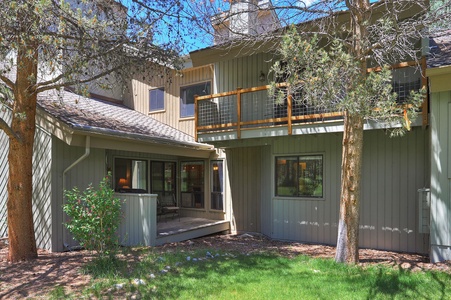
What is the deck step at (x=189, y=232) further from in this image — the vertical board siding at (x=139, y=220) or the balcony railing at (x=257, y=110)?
the balcony railing at (x=257, y=110)

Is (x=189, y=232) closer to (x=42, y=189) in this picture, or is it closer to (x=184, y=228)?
(x=184, y=228)

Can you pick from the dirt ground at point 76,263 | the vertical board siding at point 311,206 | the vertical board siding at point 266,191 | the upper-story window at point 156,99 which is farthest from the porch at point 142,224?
the upper-story window at point 156,99

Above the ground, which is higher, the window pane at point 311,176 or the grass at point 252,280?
the window pane at point 311,176

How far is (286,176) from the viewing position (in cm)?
936

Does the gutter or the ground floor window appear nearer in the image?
the gutter

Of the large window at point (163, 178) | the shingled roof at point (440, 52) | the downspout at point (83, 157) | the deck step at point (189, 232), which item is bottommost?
the deck step at point (189, 232)

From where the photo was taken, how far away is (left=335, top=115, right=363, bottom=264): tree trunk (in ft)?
19.3

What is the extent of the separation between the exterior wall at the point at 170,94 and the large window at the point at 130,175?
2082 mm

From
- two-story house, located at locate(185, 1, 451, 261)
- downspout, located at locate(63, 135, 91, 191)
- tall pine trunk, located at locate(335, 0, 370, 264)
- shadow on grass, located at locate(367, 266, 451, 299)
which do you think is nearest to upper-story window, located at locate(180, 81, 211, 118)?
two-story house, located at locate(185, 1, 451, 261)

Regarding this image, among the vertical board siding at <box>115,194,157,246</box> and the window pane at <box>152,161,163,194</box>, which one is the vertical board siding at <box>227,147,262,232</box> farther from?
the vertical board siding at <box>115,194,157,246</box>

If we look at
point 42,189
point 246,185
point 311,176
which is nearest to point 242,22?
point 311,176

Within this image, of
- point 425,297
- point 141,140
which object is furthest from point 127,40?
point 425,297

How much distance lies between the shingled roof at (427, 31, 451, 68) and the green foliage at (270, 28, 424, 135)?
4.28 ft

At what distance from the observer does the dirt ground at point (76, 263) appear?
15.7ft
